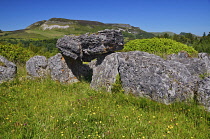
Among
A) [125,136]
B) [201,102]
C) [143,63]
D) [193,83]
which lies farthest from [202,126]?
[143,63]

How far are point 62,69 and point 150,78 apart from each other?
7.24 m

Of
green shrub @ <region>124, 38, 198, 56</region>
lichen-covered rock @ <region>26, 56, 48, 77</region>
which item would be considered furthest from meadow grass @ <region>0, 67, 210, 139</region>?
green shrub @ <region>124, 38, 198, 56</region>

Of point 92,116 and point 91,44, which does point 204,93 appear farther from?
point 91,44

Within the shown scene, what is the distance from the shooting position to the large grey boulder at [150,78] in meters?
7.83

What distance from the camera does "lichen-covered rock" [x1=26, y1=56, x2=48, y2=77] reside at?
1330 cm

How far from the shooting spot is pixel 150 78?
8.60 meters

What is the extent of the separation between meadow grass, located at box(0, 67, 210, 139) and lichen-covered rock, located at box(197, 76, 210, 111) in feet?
0.96

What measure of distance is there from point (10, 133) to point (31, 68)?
896cm

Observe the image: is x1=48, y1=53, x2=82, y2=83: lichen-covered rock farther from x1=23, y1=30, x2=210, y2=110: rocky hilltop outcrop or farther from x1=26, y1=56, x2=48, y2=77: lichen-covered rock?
x1=26, y1=56, x2=48, y2=77: lichen-covered rock

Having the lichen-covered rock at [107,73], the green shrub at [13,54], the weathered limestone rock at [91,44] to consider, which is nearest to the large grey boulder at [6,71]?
the weathered limestone rock at [91,44]

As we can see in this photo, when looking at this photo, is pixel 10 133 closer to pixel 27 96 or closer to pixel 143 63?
pixel 27 96

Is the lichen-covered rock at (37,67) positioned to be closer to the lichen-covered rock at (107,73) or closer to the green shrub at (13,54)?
the lichen-covered rock at (107,73)

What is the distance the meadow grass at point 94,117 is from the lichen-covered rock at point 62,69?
2.81 metres

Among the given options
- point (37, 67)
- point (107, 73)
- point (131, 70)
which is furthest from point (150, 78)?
point (37, 67)
